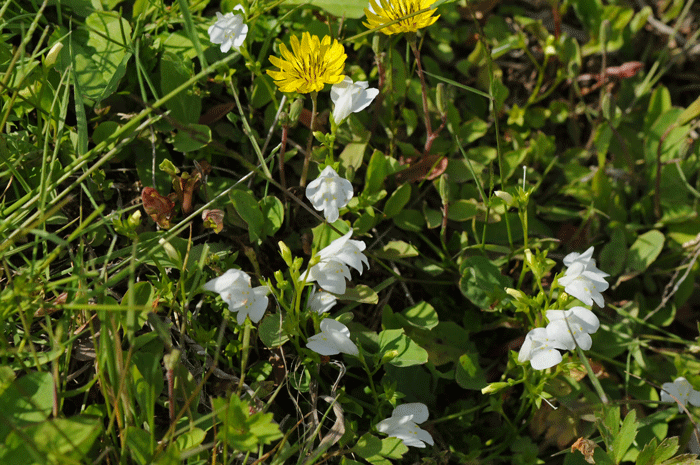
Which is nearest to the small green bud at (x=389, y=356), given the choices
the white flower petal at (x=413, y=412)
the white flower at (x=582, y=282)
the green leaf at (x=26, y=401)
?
the white flower petal at (x=413, y=412)

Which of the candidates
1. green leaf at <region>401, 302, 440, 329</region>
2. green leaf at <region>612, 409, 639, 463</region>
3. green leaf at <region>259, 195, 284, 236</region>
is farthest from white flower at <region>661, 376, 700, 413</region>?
green leaf at <region>259, 195, 284, 236</region>

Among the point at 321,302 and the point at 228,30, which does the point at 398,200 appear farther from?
the point at 228,30

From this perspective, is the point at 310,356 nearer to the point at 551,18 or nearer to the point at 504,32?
the point at 504,32

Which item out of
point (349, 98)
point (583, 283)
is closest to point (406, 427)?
point (583, 283)

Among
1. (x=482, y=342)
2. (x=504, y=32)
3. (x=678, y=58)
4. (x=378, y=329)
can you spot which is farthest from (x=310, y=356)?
(x=678, y=58)

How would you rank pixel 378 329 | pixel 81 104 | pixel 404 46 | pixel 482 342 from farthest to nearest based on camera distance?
pixel 404 46, pixel 482 342, pixel 378 329, pixel 81 104
